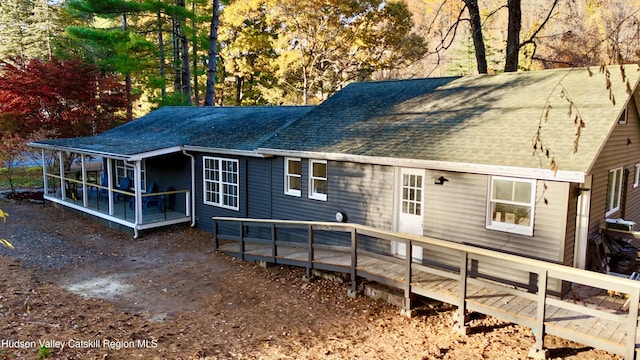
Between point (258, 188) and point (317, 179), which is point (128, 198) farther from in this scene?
point (317, 179)

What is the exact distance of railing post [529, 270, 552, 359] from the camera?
19.8 ft

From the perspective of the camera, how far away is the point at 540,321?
6.15m

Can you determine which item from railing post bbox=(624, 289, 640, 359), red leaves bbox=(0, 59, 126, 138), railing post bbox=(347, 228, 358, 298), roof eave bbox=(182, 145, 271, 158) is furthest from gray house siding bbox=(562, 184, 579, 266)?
red leaves bbox=(0, 59, 126, 138)

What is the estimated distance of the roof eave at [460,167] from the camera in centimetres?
691

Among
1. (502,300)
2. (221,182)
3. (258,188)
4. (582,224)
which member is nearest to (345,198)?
(258,188)

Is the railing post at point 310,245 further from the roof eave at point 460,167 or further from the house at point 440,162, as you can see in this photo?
the roof eave at point 460,167

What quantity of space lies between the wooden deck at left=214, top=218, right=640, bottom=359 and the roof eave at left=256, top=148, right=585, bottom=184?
1490mm

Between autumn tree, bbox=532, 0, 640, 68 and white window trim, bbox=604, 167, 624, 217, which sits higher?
autumn tree, bbox=532, 0, 640, 68

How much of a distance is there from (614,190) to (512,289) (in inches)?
182

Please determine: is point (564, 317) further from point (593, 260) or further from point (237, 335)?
point (237, 335)

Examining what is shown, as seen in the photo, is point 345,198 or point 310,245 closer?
point 310,245

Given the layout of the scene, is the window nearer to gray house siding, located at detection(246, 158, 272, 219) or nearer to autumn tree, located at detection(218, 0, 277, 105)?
gray house siding, located at detection(246, 158, 272, 219)

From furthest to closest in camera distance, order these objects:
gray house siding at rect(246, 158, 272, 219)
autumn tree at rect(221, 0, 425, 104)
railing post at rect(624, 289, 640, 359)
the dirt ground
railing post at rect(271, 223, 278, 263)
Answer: autumn tree at rect(221, 0, 425, 104) < gray house siding at rect(246, 158, 272, 219) < railing post at rect(271, 223, 278, 263) < the dirt ground < railing post at rect(624, 289, 640, 359)

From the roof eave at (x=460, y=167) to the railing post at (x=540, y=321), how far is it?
147 centimetres
